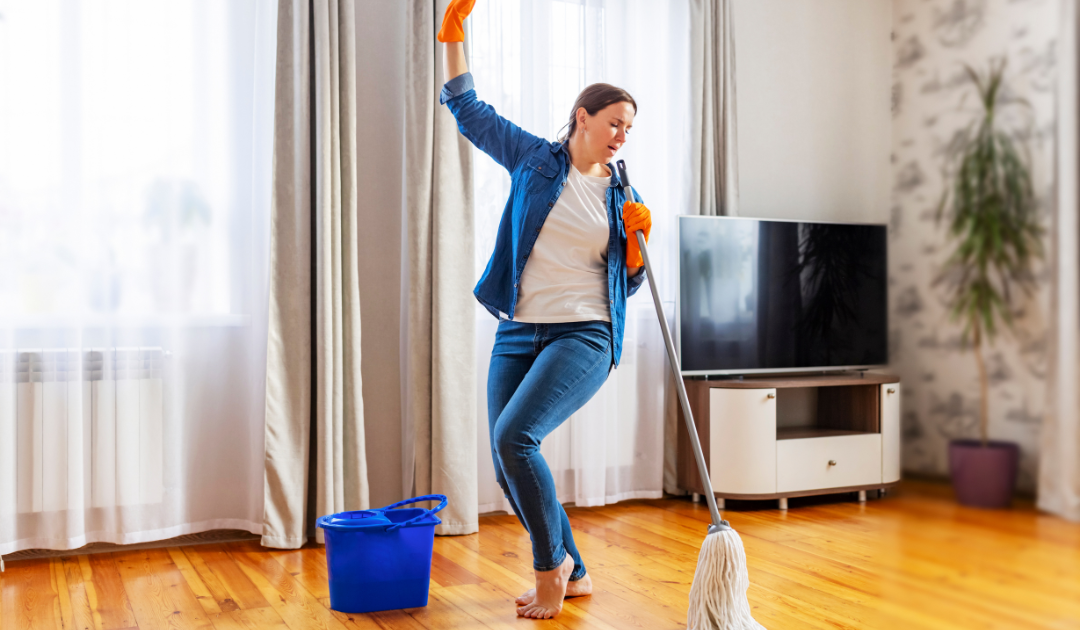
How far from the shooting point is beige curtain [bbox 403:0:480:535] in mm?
2791

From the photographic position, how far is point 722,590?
1.64 meters

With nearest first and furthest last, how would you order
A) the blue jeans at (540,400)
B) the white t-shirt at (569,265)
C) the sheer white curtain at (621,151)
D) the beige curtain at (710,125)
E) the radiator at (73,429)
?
the blue jeans at (540,400), the white t-shirt at (569,265), the radiator at (73,429), the sheer white curtain at (621,151), the beige curtain at (710,125)

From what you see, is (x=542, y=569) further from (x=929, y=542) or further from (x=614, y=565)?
(x=929, y=542)

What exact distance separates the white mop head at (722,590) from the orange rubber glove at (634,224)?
2.30 ft

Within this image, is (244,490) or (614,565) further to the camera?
(244,490)

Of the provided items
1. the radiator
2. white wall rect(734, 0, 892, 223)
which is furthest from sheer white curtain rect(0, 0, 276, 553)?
white wall rect(734, 0, 892, 223)

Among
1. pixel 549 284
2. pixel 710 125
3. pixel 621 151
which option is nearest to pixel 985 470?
pixel 549 284

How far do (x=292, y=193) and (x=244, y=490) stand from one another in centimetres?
97

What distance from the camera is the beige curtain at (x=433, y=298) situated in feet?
9.16

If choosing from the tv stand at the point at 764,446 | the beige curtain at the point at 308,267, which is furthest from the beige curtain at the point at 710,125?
the beige curtain at the point at 308,267

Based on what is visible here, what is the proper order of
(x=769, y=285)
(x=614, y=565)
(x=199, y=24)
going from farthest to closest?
(x=769, y=285) → (x=199, y=24) → (x=614, y=565)

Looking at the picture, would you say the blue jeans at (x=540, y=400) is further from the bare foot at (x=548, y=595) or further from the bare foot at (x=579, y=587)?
the bare foot at (x=579, y=587)

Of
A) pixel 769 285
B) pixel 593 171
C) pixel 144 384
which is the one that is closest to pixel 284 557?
pixel 144 384

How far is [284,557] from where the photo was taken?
8.17ft
